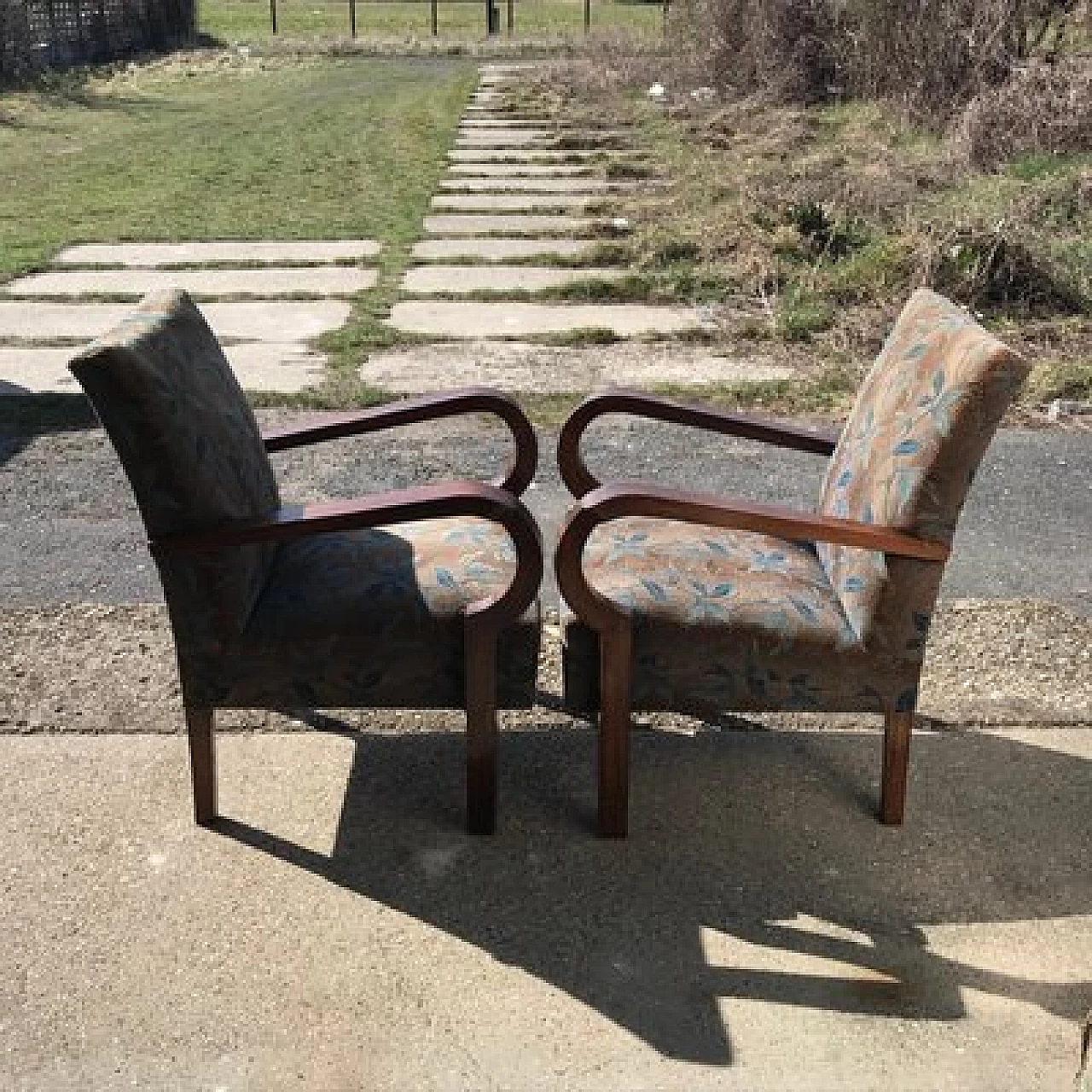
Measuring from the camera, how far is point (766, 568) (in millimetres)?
3264

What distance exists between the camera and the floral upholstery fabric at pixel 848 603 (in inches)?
115

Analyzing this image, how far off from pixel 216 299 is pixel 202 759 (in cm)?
578

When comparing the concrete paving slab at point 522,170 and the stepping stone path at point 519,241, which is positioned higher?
the stepping stone path at point 519,241

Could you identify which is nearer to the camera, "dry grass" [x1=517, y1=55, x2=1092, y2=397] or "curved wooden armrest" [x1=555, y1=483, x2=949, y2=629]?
"curved wooden armrest" [x1=555, y1=483, x2=949, y2=629]

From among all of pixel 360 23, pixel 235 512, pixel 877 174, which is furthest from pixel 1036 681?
pixel 360 23

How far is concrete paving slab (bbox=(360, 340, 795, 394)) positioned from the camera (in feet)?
21.8

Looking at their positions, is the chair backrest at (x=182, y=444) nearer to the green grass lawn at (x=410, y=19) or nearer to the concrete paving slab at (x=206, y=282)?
the concrete paving slab at (x=206, y=282)

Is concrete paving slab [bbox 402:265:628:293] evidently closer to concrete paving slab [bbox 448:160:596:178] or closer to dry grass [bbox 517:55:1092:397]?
dry grass [bbox 517:55:1092:397]

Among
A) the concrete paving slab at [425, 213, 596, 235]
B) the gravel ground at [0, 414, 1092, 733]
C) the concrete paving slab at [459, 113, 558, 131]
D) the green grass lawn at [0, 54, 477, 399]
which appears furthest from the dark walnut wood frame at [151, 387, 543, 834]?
the concrete paving slab at [459, 113, 558, 131]

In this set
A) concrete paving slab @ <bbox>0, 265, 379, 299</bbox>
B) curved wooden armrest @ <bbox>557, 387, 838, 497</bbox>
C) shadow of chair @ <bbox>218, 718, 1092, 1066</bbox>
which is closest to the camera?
shadow of chair @ <bbox>218, 718, 1092, 1066</bbox>

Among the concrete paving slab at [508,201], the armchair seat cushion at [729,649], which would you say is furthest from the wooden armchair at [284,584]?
the concrete paving slab at [508,201]

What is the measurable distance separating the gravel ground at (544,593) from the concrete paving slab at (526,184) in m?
6.54

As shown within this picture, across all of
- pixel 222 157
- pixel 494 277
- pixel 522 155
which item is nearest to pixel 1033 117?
pixel 494 277

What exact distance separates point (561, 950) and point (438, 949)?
0.25 m
